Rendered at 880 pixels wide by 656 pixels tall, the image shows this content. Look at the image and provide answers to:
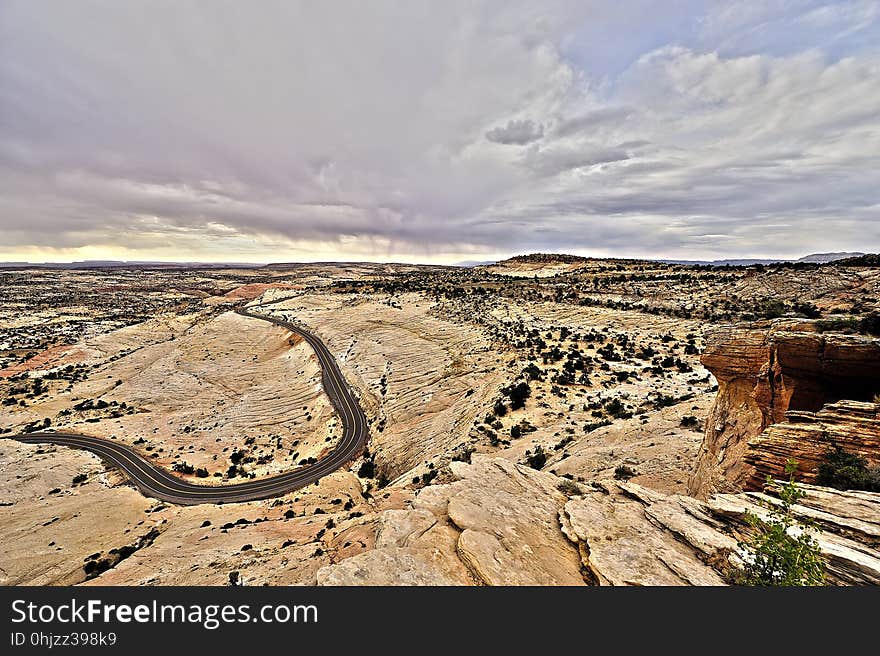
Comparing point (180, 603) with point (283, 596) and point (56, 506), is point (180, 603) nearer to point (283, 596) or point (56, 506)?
point (283, 596)

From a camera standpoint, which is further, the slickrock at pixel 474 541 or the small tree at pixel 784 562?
the slickrock at pixel 474 541

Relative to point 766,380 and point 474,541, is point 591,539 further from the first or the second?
point 766,380

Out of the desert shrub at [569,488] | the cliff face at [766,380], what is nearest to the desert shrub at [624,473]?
the cliff face at [766,380]

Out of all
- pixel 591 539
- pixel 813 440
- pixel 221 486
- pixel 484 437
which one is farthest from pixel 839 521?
pixel 221 486

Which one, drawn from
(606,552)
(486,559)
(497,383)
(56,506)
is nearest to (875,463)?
(606,552)

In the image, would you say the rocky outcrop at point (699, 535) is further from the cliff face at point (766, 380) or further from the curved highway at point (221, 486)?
the curved highway at point (221, 486)
